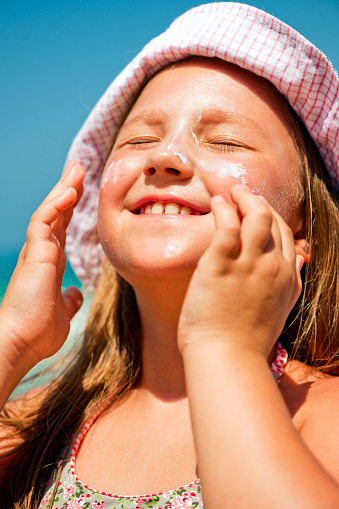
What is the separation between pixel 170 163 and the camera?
1.62 metres

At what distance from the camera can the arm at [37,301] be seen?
1.64m

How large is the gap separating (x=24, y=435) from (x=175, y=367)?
63 centimetres

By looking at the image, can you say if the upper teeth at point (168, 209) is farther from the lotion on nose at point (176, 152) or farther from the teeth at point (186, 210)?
the lotion on nose at point (176, 152)

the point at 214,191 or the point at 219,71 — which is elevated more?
the point at 219,71

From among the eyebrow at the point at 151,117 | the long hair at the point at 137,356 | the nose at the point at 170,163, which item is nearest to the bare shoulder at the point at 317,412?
the long hair at the point at 137,356

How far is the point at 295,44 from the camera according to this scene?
6.31 ft

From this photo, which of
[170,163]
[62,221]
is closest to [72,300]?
[62,221]

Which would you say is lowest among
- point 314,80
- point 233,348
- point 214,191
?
point 233,348

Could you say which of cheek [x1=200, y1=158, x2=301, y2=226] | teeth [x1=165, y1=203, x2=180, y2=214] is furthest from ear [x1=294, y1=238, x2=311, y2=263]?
teeth [x1=165, y1=203, x2=180, y2=214]

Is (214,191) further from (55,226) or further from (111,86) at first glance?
(111,86)

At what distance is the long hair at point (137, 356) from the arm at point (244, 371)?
→ 74 centimetres

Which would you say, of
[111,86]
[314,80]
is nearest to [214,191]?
[314,80]

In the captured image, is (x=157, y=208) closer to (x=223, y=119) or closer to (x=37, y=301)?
(x=223, y=119)

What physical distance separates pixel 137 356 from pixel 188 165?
863mm
